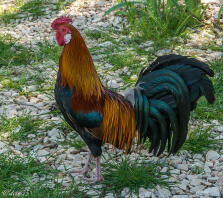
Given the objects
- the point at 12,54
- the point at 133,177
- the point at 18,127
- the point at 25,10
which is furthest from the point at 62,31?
the point at 25,10

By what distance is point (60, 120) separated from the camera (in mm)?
4508

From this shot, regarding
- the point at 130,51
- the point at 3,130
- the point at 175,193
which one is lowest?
the point at 175,193

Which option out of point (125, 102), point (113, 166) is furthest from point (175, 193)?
point (125, 102)

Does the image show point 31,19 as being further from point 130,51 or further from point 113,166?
point 113,166

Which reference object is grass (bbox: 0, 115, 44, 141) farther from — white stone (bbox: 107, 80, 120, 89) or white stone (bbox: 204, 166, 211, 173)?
white stone (bbox: 204, 166, 211, 173)

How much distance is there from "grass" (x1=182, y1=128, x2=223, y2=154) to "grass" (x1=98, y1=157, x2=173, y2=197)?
18.8 inches

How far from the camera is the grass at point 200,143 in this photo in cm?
396

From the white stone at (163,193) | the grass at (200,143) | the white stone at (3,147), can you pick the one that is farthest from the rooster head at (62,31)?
the grass at (200,143)

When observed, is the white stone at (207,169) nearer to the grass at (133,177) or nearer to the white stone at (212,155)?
the white stone at (212,155)

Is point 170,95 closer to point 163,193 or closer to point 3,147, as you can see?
point 163,193

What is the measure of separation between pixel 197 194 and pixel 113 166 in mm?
886

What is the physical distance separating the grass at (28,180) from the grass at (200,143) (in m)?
1.34

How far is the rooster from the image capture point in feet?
10.1

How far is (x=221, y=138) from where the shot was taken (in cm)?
411
